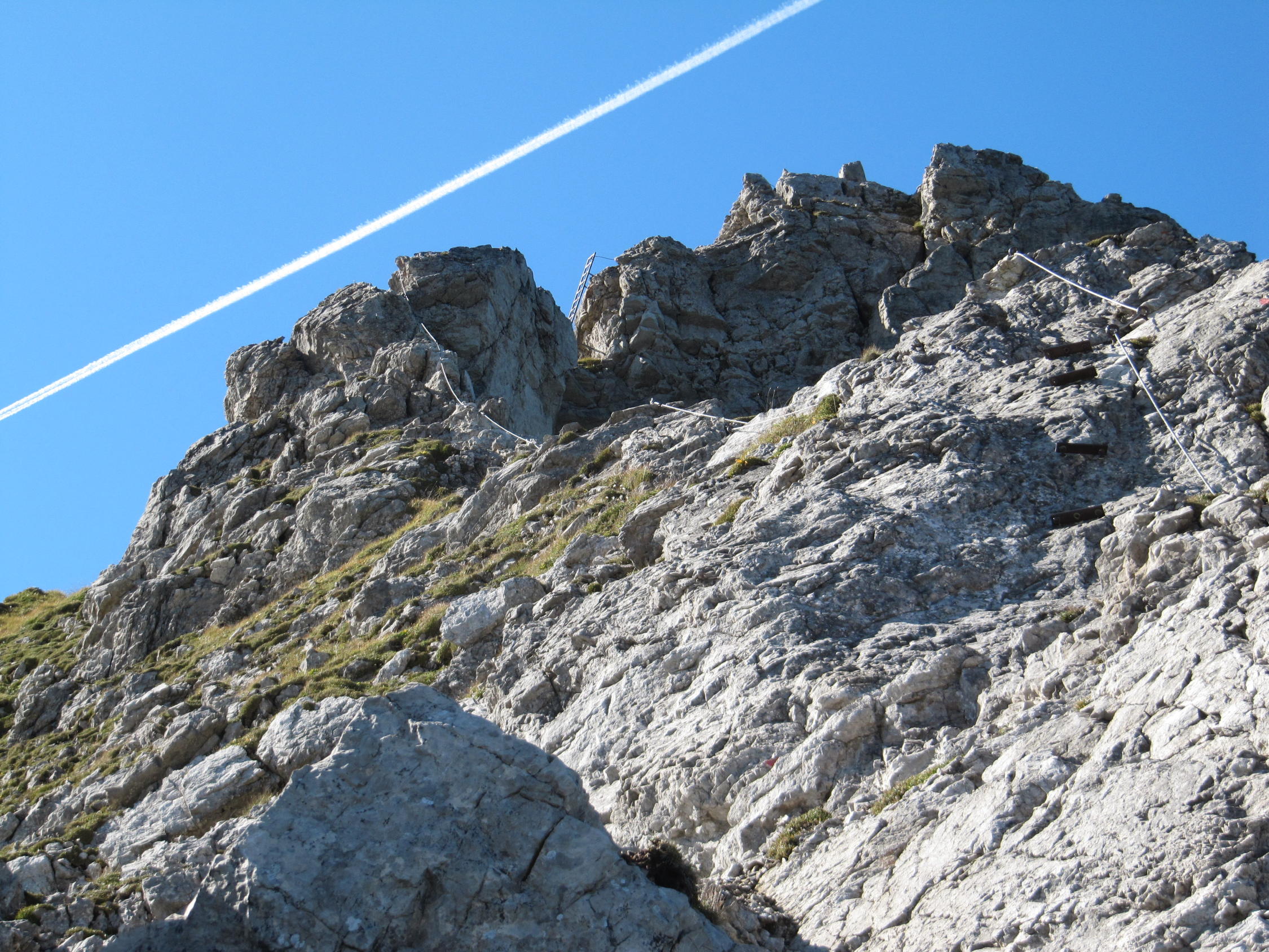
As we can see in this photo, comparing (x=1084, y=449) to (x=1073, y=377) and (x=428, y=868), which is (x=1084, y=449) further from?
(x=428, y=868)

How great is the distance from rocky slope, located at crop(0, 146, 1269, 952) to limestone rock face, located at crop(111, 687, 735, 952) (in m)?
0.03

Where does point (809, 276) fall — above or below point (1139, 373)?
above

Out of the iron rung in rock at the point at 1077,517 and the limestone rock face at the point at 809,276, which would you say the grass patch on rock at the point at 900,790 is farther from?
the limestone rock face at the point at 809,276

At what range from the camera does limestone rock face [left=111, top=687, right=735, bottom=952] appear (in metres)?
9.91

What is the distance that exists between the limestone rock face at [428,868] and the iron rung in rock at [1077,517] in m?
8.79

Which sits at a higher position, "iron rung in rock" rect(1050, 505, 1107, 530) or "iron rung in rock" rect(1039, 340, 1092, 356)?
"iron rung in rock" rect(1039, 340, 1092, 356)

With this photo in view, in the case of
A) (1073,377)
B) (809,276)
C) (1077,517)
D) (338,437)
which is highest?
(809,276)

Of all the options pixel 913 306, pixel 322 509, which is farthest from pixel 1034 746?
pixel 913 306

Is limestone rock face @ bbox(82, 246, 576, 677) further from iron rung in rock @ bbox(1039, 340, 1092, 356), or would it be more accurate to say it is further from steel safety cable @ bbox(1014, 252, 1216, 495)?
iron rung in rock @ bbox(1039, 340, 1092, 356)

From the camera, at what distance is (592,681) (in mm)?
17359

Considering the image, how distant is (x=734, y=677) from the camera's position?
15375mm

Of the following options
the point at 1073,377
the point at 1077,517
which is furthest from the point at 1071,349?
the point at 1077,517

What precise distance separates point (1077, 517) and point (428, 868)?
10866mm

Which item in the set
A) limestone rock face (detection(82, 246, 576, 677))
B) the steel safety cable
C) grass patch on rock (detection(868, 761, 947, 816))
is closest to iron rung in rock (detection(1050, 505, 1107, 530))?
the steel safety cable
